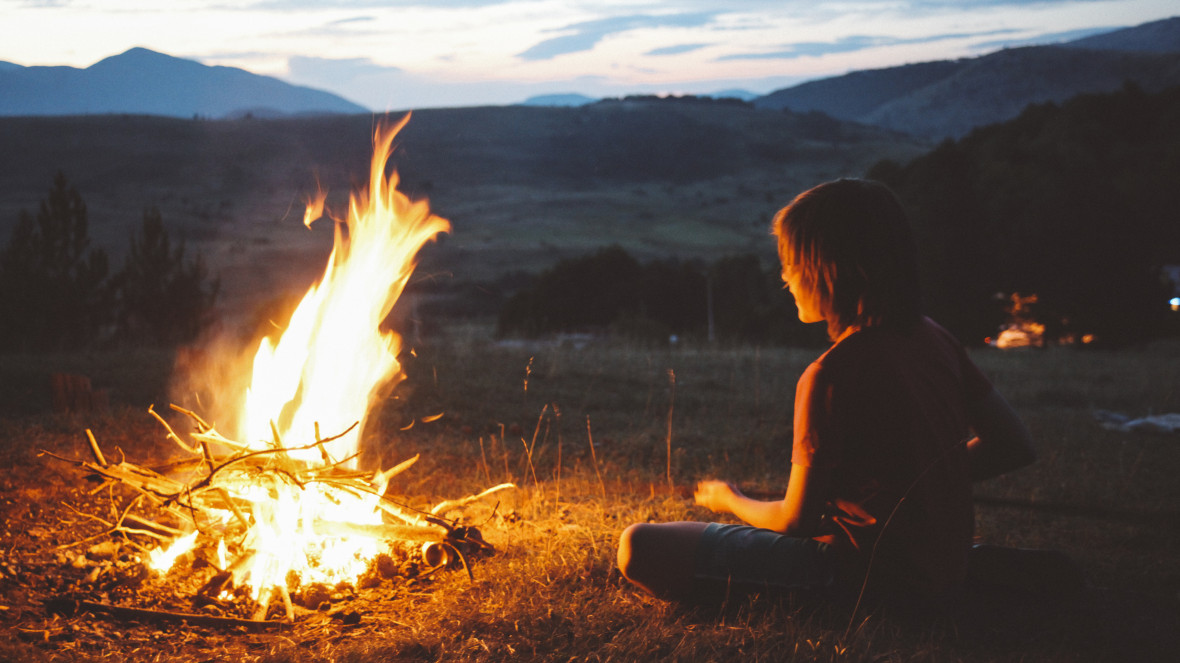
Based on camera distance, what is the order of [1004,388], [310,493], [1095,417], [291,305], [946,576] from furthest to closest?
[291,305] → [1004,388] → [1095,417] → [310,493] → [946,576]

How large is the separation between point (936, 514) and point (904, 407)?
37 centimetres

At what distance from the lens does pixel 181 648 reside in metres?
2.68

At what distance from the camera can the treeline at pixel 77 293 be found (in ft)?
36.5

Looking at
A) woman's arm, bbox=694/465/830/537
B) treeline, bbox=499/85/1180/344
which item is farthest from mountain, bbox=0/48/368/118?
woman's arm, bbox=694/465/830/537

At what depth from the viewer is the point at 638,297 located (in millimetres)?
23906

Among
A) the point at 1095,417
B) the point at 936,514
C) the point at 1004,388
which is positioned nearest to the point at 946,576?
the point at 936,514

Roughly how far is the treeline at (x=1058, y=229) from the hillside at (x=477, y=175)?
862 inches

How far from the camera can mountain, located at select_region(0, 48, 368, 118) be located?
99750 mm

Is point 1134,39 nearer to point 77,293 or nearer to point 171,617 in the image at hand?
point 77,293

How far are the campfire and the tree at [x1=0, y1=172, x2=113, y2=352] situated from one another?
28.8 feet

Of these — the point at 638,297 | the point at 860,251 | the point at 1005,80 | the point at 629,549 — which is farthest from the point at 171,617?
the point at 1005,80

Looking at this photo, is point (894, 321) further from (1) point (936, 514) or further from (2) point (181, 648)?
(2) point (181, 648)

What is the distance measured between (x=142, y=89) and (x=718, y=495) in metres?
140

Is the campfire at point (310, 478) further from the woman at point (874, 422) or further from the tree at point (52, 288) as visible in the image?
the tree at point (52, 288)
